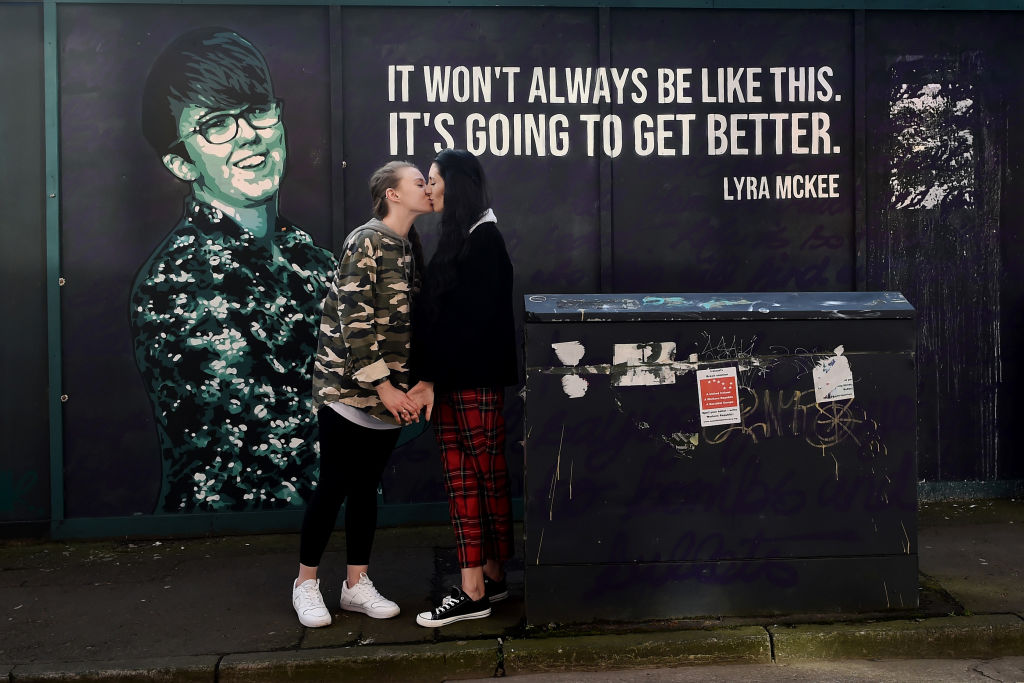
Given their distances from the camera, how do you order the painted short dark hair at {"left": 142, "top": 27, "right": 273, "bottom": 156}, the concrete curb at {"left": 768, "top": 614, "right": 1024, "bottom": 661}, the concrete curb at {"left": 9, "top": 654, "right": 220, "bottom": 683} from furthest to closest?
the painted short dark hair at {"left": 142, "top": 27, "right": 273, "bottom": 156}, the concrete curb at {"left": 768, "top": 614, "right": 1024, "bottom": 661}, the concrete curb at {"left": 9, "top": 654, "right": 220, "bottom": 683}

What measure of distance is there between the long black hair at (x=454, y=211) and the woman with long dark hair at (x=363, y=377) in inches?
6.7

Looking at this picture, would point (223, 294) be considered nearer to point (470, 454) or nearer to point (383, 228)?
point (383, 228)

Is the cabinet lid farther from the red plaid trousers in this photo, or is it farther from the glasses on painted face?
the glasses on painted face

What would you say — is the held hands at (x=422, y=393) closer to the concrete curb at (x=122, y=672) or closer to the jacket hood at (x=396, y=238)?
the jacket hood at (x=396, y=238)

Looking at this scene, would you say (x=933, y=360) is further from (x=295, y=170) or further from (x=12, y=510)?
(x=12, y=510)

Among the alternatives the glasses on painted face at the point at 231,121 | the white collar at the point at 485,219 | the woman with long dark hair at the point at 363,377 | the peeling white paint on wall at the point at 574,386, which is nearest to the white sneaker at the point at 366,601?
the woman with long dark hair at the point at 363,377

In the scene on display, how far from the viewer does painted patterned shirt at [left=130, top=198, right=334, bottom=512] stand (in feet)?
17.3

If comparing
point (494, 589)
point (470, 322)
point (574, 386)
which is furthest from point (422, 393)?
point (494, 589)

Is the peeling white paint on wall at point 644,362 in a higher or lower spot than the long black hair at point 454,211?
lower

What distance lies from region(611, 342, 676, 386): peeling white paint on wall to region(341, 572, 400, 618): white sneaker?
1.33m

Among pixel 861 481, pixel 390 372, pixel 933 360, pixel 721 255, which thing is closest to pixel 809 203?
pixel 721 255

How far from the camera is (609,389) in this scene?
147 inches

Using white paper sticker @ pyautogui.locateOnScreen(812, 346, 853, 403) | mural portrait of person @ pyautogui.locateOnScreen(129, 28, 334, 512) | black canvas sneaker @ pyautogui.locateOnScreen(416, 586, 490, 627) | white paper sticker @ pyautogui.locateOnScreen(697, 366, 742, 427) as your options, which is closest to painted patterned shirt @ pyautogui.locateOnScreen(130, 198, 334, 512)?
mural portrait of person @ pyautogui.locateOnScreen(129, 28, 334, 512)

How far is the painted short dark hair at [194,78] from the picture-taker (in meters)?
5.22
